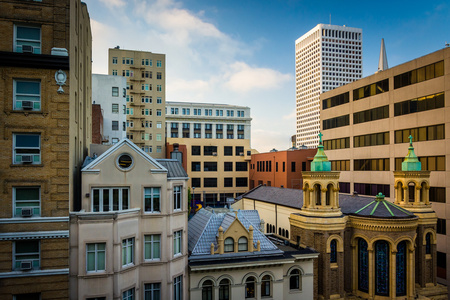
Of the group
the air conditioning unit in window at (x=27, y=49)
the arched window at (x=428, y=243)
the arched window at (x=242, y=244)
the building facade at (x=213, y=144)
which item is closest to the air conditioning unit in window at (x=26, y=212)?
the air conditioning unit in window at (x=27, y=49)

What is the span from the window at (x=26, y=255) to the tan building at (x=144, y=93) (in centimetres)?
6118

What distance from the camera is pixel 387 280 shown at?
32406 mm

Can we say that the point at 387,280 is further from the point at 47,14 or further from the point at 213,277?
the point at 47,14

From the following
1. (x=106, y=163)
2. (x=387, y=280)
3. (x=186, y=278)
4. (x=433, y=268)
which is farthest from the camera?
(x=433, y=268)

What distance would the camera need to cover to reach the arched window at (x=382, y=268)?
3250 centimetres

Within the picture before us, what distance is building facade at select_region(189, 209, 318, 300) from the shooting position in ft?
86.1

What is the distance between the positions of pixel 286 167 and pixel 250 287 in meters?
47.4

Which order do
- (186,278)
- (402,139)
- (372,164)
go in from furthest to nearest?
(372,164), (402,139), (186,278)

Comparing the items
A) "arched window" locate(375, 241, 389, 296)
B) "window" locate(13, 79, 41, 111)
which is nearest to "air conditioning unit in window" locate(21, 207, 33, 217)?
"window" locate(13, 79, 41, 111)

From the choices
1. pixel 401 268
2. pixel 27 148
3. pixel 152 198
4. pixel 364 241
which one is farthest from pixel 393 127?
pixel 27 148

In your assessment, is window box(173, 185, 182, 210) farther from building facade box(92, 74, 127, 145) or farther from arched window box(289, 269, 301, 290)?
building facade box(92, 74, 127, 145)

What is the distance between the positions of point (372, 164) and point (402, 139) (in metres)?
7.27

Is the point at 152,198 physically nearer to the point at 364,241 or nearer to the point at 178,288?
the point at 178,288

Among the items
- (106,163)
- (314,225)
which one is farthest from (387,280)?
(106,163)
